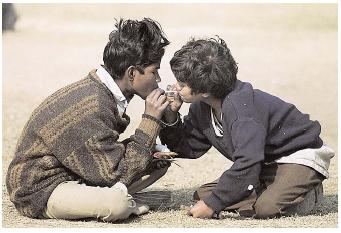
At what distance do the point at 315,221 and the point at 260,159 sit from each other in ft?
1.86

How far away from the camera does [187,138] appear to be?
17.7ft

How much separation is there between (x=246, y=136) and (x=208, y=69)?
1.65 ft

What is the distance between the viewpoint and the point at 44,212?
16.1ft

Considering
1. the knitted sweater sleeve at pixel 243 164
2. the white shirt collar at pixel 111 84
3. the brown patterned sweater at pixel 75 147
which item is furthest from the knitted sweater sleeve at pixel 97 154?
the knitted sweater sleeve at pixel 243 164

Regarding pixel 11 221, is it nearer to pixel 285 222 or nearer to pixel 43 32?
pixel 285 222

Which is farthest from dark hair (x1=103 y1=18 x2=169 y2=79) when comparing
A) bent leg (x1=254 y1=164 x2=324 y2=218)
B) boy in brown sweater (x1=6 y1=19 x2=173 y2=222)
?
bent leg (x1=254 y1=164 x2=324 y2=218)

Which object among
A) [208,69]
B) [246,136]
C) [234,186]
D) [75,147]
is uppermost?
[208,69]

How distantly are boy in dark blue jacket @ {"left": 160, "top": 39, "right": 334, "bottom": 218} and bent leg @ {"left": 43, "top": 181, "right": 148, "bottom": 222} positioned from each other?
1.45 feet

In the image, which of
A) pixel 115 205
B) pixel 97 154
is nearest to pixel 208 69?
pixel 97 154

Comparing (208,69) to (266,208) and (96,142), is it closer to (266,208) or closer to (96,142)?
(96,142)

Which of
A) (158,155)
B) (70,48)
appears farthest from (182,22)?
(158,155)

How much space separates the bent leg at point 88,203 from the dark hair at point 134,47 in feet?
2.37

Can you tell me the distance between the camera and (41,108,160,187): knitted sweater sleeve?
15.6ft

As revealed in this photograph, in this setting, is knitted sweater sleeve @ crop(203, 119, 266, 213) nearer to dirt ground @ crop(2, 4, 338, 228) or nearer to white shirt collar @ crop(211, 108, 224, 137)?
dirt ground @ crop(2, 4, 338, 228)
